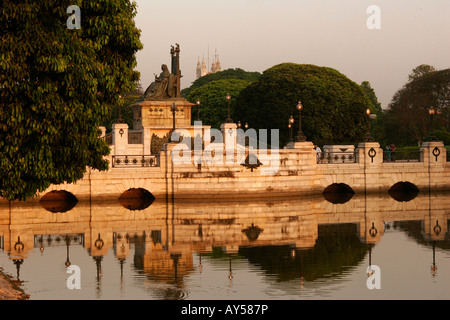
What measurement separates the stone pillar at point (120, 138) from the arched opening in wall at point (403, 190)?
582 inches

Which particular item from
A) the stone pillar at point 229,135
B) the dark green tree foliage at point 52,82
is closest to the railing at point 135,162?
the stone pillar at point 229,135

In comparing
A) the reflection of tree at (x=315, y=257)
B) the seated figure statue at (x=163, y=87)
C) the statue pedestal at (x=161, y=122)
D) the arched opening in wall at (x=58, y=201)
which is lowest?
the reflection of tree at (x=315, y=257)

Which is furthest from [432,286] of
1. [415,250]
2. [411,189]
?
[411,189]

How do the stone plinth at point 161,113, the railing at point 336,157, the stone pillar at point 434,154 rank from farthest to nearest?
the stone plinth at point 161,113 → the stone pillar at point 434,154 → the railing at point 336,157

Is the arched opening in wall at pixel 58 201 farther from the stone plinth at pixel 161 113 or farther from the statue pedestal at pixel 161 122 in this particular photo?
the stone plinth at pixel 161 113

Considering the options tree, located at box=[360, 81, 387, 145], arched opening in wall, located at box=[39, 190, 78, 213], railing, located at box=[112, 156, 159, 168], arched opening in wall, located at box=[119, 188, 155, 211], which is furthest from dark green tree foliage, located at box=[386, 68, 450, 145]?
arched opening in wall, located at box=[39, 190, 78, 213]

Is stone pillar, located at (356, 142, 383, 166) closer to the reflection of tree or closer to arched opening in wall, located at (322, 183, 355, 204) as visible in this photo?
arched opening in wall, located at (322, 183, 355, 204)

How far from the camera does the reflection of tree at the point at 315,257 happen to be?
19.0 metres

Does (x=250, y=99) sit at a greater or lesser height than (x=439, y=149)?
greater

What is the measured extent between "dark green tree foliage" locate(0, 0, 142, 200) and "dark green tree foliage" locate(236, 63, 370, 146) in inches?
1706

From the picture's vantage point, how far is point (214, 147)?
124 feet

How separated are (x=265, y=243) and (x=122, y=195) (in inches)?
597

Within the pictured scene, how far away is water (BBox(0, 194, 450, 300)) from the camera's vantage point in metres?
17.0

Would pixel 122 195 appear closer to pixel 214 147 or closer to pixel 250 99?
pixel 214 147
